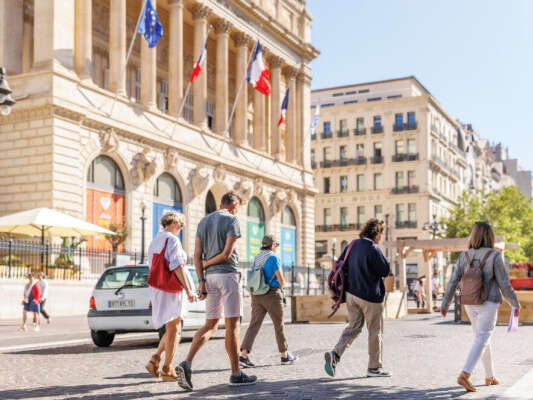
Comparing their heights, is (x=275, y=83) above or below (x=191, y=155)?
above

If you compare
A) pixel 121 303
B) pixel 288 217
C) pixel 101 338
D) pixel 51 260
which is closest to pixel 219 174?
pixel 288 217

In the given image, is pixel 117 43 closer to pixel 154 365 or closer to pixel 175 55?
pixel 175 55

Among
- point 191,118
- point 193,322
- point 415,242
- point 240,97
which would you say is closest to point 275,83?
point 240,97

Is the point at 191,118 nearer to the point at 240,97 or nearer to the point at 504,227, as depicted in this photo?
the point at 240,97

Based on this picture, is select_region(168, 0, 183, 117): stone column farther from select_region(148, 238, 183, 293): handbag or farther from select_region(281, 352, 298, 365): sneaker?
select_region(148, 238, 183, 293): handbag

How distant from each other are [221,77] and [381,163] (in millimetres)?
37009

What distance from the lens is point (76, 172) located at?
1255 inches

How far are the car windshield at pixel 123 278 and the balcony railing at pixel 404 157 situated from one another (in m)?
66.9

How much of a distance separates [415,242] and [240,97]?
78.9ft

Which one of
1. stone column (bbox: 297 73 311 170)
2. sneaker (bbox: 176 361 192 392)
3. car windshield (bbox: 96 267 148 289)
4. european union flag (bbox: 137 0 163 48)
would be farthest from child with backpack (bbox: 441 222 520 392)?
stone column (bbox: 297 73 311 170)

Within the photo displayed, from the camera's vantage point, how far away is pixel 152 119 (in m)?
37.7

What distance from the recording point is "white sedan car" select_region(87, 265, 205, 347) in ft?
45.0

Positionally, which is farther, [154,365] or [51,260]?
[51,260]

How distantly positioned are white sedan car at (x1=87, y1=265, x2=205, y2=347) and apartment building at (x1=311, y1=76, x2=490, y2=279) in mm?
63974
